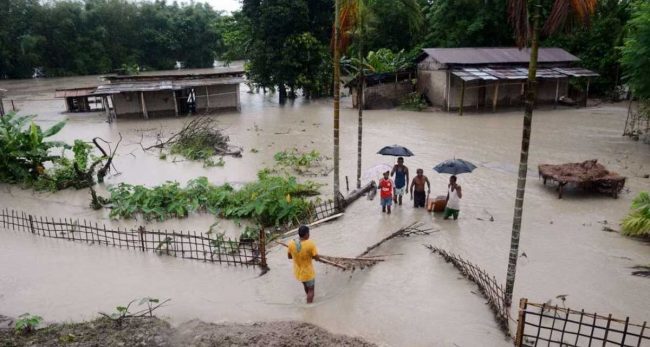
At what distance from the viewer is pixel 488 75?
2378 cm

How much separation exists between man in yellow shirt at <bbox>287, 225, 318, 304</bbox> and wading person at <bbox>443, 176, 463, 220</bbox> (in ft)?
14.6

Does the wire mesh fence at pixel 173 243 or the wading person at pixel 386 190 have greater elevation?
the wading person at pixel 386 190

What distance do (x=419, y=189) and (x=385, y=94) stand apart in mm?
17210

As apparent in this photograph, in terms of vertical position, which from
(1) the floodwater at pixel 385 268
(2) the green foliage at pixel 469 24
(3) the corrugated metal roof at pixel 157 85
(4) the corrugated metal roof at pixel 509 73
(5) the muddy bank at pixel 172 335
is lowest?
(1) the floodwater at pixel 385 268

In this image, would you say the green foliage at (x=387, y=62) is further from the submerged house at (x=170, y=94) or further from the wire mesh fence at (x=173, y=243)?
the wire mesh fence at (x=173, y=243)

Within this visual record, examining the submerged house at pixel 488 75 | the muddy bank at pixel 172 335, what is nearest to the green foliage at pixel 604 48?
the submerged house at pixel 488 75

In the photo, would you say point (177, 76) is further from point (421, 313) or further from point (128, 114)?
point (421, 313)

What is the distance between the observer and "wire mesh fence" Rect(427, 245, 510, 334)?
6090mm

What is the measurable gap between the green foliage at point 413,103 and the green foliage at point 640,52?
11.6m

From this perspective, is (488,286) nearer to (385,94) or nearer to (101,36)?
(385,94)

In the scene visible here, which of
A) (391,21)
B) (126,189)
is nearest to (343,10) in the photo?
(126,189)

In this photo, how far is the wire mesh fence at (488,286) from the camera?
609 centimetres

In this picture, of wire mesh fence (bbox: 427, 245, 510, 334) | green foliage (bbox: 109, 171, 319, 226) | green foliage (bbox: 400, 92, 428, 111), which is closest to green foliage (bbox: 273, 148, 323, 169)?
green foliage (bbox: 109, 171, 319, 226)

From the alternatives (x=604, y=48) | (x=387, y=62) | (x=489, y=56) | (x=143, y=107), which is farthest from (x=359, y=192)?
(x=604, y=48)
